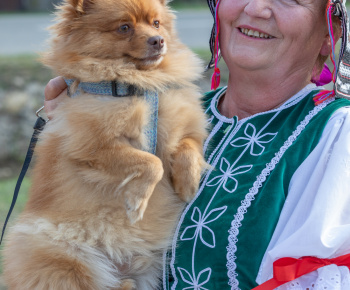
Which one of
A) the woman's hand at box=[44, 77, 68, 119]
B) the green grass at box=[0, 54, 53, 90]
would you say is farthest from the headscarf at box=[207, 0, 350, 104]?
the green grass at box=[0, 54, 53, 90]

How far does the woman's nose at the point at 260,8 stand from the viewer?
Result: 2.30 metres

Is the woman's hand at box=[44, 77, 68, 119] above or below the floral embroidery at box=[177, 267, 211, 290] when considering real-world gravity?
above

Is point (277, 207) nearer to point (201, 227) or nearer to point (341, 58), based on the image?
point (201, 227)

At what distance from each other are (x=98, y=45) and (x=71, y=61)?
0.53 feet

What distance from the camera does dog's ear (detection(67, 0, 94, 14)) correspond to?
2512mm

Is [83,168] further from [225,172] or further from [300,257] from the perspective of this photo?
[300,257]

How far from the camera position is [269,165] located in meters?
2.09

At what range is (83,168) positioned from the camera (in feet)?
7.83

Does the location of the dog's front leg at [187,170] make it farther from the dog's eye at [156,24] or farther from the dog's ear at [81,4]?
the dog's ear at [81,4]

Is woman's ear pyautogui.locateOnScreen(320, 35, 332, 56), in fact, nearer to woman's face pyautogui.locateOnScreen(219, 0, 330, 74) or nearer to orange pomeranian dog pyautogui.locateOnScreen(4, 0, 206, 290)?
woman's face pyautogui.locateOnScreen(219, 0, 330, 74)

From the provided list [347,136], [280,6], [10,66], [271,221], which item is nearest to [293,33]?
[280,6]

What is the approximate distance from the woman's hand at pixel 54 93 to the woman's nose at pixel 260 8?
1.01m

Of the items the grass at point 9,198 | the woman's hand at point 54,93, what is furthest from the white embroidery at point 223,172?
the grass at point 9,198

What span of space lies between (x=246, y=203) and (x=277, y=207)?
136 millimetres
